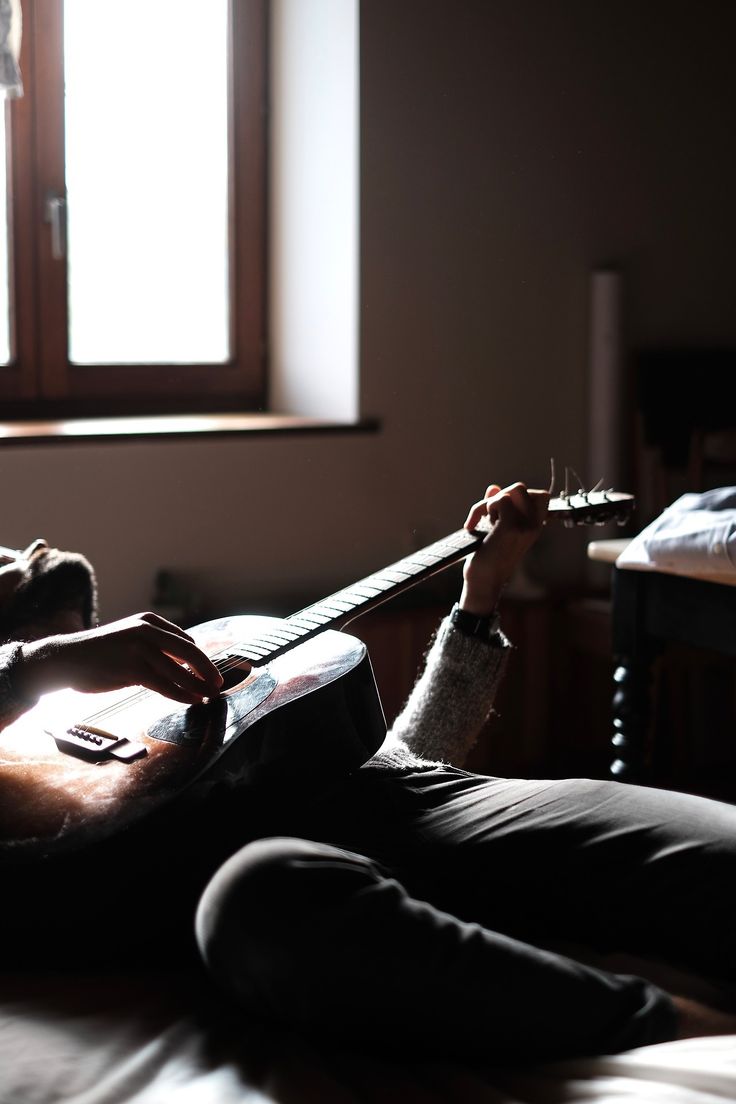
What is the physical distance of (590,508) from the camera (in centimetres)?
143

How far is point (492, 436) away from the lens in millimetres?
2711

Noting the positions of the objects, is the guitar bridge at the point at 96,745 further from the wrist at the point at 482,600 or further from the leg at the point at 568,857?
the wrist at the point at 482,600

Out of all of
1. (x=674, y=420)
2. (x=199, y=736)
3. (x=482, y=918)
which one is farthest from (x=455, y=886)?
(x=674, y=420)

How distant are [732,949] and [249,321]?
1955 mm

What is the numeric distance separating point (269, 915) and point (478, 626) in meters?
0.62

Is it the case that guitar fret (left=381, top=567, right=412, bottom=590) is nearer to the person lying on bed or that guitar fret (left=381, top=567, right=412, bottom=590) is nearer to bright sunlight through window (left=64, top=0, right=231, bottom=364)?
the person lying on bed

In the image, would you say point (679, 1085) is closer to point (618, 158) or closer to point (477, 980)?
point (477, 980)

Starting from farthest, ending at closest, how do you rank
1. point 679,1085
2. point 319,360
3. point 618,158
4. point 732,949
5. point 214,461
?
point 618,158
point 319,360
point 214,461
point 732,949
point 679,1085

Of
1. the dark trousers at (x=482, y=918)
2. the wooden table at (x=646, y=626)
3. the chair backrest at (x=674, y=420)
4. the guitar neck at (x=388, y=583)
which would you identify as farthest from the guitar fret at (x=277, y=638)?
the chair backrest at (x=674, y=420)

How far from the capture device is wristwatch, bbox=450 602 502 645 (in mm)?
1369

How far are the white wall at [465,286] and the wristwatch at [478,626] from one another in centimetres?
104

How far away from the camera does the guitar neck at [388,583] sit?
1.24 m

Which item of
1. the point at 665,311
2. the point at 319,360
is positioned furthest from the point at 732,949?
the point at 665,311

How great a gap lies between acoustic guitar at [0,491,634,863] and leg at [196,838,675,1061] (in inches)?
7.7
